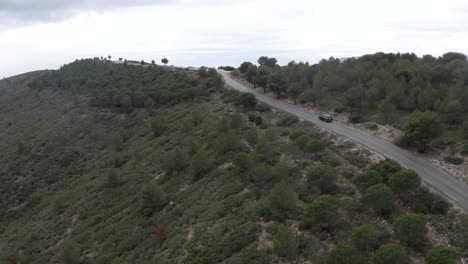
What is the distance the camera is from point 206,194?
30297 mm

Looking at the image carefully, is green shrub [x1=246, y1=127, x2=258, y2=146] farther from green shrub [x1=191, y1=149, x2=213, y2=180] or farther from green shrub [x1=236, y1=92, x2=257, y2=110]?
green shrub [x1=236, y1=92, x2=257, y2=110]

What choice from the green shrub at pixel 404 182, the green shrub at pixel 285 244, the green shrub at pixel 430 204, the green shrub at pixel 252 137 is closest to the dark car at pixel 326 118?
the green shrub at pixel 252 137

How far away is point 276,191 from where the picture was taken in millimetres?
22781

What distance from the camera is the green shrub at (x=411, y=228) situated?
18.2 meters

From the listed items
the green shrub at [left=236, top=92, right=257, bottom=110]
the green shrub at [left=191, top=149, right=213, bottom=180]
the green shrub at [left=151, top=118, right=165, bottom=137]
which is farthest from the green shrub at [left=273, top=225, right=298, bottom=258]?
the green shrub at [left=151, top=118, right=165, bottom=137]

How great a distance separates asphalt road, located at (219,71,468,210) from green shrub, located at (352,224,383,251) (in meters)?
8.82

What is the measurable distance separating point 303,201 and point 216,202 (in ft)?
24.1

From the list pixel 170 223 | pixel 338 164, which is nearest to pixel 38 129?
pixel 170 223

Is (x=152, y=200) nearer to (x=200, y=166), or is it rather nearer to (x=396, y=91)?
(x=200, y=166)

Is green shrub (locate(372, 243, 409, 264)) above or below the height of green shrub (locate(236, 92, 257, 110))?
below

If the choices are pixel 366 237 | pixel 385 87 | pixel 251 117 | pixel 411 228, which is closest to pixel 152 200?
pixel 366 237

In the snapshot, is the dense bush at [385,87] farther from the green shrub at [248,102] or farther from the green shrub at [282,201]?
the green shrub at [282,201]

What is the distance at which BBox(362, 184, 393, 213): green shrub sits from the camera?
2128 centimetres

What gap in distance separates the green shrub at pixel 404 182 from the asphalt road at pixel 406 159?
3.82 m
